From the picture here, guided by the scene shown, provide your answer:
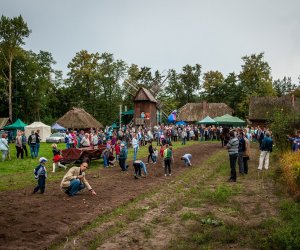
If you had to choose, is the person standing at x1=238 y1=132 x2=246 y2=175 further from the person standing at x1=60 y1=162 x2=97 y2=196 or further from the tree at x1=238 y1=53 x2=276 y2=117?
the tree at x1=238 y1=53 x2=276 y2=117

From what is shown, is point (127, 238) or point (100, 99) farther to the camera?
point (100, 99)

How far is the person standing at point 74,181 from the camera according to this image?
11.8m

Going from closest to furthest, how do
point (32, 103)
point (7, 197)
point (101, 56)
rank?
point (7, 197)
point (32, 103)
point (101, 56)

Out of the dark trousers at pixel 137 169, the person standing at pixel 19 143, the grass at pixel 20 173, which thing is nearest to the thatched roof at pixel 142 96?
the grass at pixel 20 173

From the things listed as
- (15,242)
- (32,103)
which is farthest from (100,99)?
(15,242)

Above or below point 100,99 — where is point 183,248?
below

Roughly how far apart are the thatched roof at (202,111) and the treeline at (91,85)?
3.83 metres

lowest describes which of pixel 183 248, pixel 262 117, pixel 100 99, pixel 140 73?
pixel 183 248

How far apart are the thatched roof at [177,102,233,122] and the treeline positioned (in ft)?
12.5

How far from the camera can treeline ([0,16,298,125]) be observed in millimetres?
59094

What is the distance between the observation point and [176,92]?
86.9 metres

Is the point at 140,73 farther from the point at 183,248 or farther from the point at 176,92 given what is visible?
the point at 183,248

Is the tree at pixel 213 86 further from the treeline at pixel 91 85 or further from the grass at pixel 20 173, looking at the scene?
the grass at pixel 20 173

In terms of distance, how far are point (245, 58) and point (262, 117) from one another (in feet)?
72.7
